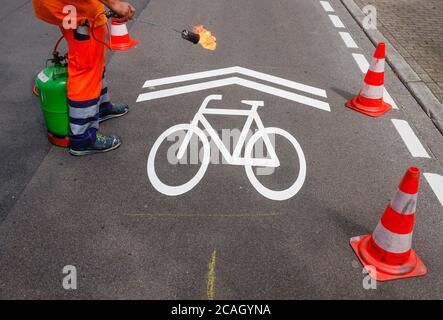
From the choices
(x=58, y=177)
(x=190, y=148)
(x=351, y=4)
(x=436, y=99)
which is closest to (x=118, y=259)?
(x=58, y=177)

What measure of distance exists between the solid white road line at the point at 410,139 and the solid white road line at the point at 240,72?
102cm

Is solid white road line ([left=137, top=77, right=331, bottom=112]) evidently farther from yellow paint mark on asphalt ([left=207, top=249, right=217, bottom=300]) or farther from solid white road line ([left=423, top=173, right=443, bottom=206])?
yellow paint mark on asphalt ([left=207, top=249, right=217, bottom=300])

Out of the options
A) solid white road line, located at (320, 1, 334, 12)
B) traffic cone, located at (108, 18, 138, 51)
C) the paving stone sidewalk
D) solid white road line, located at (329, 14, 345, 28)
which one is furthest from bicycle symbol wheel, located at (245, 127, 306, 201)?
solid white road line, located at (320, 1, 334, 12)

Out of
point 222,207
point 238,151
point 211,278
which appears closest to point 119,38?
point 238,151

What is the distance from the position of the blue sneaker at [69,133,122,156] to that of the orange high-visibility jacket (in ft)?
3.71

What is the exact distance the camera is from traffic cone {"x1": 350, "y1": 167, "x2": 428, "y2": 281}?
9.41 ft

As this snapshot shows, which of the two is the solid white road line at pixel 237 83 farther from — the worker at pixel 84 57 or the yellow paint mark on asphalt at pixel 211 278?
the yellow paint mark on asphalt at pixel 211 278

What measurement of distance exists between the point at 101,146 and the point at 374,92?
129 inches

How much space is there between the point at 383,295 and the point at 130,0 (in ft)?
25.6

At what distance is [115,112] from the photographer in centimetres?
460

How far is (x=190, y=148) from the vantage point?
414 centimetres

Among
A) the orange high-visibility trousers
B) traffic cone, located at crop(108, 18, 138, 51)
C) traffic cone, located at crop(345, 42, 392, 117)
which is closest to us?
the orange high-visibility trousers

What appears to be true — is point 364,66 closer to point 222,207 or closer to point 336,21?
point 336,21

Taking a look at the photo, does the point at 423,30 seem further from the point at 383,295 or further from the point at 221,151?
the point at 383,295
